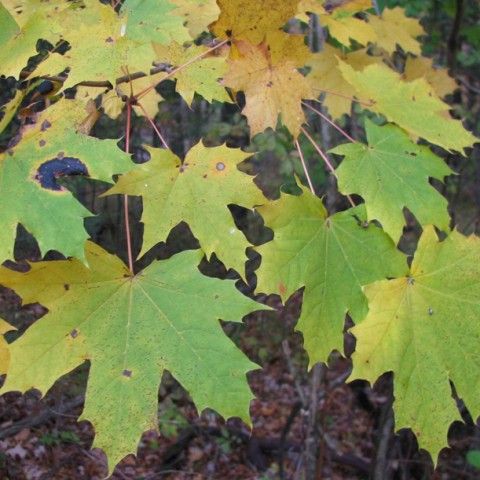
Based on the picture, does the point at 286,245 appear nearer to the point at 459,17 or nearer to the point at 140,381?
the point at 140,381

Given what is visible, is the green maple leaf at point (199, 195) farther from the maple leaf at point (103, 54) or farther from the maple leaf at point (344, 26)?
the maple leaf at point (344, 26)

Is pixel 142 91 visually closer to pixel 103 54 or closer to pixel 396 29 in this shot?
pixel 103 54

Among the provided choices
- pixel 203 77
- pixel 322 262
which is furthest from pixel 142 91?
pixel 322 262

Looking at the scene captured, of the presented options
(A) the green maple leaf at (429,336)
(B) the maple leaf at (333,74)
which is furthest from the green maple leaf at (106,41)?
(B) the maple leaf at (333,74)

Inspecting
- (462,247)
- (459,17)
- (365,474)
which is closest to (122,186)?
(462,247)

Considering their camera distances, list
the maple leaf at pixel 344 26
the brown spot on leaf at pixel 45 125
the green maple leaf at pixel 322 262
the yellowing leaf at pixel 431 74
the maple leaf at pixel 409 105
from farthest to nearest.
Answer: the yellowing leaf at pixel 431 74
the maple leaf at pixel 344 26
the maple leaf at pixel 409 105
the green maple leaf at pixel 322 262
the brown spot on leaf at pixel 45 125

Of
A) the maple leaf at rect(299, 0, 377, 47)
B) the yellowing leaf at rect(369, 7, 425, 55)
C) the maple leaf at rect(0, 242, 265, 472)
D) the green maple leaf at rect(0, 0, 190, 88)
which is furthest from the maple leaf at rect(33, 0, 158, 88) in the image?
the yellowing leaf at rect(369, 7, 425, 55)

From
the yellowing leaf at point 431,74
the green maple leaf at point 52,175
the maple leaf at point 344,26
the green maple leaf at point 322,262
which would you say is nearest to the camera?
the green maple leaf at point 52,175
